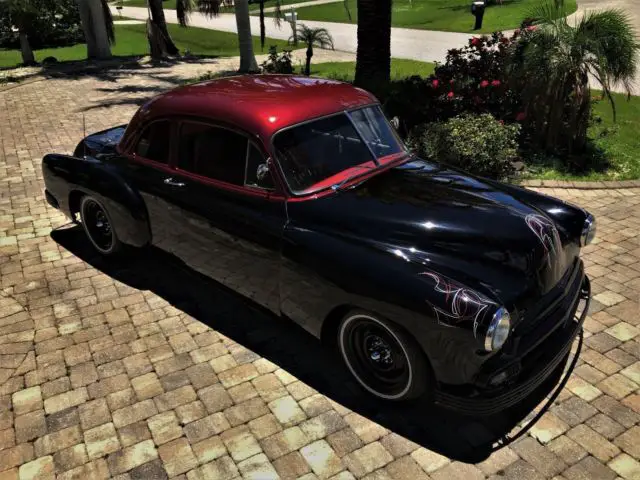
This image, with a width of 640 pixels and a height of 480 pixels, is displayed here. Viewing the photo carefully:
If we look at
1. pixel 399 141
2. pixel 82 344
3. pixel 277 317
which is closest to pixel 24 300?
pixel 82 344

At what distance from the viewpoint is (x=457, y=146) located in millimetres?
7609

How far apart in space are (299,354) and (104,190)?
2573mm

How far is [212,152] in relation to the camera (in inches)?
177

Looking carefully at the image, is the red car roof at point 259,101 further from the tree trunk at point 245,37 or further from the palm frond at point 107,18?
the palm frond at point 107,18

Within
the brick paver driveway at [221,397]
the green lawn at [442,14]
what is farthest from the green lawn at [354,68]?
the brick paver driveway at [221,397]

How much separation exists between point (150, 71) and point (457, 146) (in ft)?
45.1

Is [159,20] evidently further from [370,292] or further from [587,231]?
[370,292]

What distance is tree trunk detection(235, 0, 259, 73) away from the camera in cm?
1585

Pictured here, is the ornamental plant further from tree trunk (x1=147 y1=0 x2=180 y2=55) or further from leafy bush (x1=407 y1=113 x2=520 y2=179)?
tree trunk (x1=147 y1=0 x2=180 y2=55)

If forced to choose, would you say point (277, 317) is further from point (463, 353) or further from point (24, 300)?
point (24, 300)

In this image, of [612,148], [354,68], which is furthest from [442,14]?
[612,148]

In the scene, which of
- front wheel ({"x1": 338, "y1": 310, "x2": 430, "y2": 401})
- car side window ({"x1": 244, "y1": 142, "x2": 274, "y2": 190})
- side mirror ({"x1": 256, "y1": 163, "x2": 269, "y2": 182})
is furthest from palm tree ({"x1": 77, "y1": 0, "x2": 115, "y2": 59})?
front wheel ({"x1": 338, "y1": 310, "x2": 430, "y2": 401})

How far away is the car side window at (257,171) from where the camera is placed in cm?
406

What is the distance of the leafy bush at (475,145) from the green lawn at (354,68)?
21.8ft
